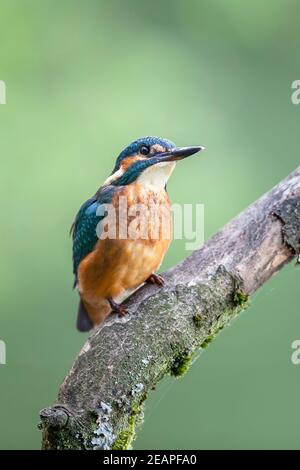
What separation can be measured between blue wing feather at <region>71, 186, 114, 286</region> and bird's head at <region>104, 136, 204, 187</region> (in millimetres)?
112

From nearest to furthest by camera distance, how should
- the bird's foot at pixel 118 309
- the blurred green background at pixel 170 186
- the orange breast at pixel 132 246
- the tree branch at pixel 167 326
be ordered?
the tree branch at pixel 167 326
the bird's foot at pixel 118 309
the orange breast at pixel 132 246
the blurred green background at pixel 170 186

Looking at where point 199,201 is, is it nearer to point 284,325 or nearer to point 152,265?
point 284,325

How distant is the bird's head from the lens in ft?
12.1

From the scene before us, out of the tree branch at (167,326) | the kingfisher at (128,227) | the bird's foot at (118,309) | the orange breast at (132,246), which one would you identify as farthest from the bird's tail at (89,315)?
the tree branch at (167,326)

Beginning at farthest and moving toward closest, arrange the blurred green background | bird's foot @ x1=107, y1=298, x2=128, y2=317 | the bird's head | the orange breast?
the blurred green background
the bird's head
the orange breast
bird's foot @ x1=107, y1=298, x2=128, y2=317

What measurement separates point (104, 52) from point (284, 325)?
290 cm

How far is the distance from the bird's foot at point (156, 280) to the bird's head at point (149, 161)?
18.2 inches

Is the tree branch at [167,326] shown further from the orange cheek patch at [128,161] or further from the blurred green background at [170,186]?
the blurred green background at [170,186]

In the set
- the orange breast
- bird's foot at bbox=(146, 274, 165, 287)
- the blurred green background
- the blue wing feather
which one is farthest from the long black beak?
the blurred green background

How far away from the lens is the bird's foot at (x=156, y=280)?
3.45 meters

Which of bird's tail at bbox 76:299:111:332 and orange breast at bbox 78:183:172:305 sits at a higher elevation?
orange breast at bbox 78:183:172:305

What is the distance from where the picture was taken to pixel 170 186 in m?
5.50

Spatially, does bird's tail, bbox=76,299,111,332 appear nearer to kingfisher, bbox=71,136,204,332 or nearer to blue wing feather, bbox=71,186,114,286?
kingfisher, bbox=71,136,204,332
